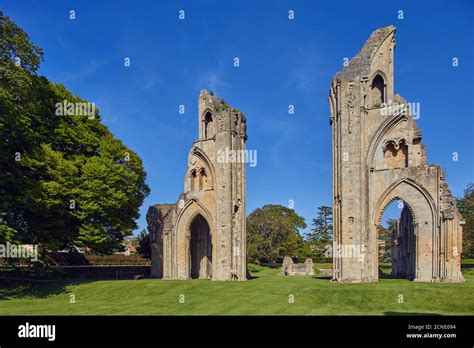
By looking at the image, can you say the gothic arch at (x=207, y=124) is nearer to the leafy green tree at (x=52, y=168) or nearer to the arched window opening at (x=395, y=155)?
the leafy green tree at (x=52, y=168)

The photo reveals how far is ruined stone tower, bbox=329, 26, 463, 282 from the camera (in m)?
24.7

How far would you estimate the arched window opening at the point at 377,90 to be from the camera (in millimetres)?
29047

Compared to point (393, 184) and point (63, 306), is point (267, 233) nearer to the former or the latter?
point (393, 184)

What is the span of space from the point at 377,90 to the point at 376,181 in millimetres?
7357

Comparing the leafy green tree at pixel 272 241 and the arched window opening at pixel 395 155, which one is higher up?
the arched window opening at pixel 395 155

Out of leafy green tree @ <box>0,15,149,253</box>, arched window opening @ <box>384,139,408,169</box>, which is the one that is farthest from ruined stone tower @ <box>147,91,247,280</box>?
arched window opening @ <box>384,139,408,169</box>

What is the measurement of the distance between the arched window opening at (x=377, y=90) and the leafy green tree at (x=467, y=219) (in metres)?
21.0

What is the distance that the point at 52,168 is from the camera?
1054 inches

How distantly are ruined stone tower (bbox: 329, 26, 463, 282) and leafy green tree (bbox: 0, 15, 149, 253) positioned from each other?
1602cm

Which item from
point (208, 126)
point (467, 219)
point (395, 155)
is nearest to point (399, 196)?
point (395, 155)

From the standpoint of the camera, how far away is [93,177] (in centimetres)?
2806

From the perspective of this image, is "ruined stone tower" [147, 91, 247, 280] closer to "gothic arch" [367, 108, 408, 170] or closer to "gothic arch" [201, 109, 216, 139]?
"gothic arch" [201, 109, 216, 139]

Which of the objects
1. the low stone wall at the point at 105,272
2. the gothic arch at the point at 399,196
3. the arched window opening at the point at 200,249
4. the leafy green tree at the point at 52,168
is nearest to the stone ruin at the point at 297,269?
the arched window opening at the point at 200,249
